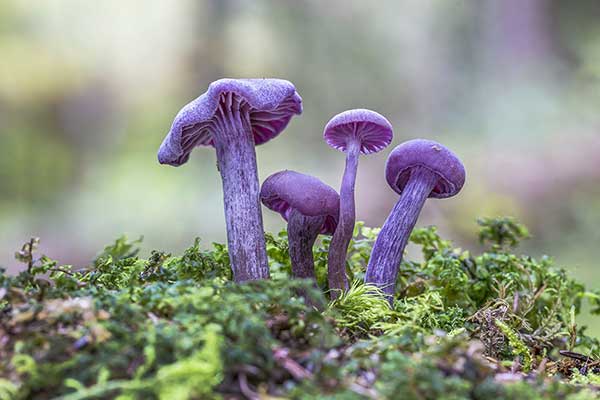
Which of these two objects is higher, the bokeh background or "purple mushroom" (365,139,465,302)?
the bokeh background

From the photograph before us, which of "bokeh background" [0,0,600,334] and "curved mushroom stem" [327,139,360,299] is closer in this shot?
"curved mushroom stem" [327,139,360,299]

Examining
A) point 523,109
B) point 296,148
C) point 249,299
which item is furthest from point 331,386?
point 523,109

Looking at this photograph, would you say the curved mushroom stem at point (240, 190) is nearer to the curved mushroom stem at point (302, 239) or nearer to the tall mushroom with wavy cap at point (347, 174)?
the curved mushroom stem at point (302, 239)

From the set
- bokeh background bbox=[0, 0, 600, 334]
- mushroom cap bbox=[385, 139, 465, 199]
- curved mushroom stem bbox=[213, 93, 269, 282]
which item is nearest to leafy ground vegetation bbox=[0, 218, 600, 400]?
curved mushroom stem bbox=[213, 93, 269, 282]

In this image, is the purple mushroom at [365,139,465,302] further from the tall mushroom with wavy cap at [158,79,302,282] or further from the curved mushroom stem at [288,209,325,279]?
the tall mushroom with wavy cap at [158,79,302,282]

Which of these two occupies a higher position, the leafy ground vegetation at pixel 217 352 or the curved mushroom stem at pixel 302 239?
the curved mushroom stem at pixel 302 239

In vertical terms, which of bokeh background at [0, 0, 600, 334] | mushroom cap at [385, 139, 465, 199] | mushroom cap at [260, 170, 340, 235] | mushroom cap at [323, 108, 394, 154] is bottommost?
mushroom cap at [260, 170, 340, 235]

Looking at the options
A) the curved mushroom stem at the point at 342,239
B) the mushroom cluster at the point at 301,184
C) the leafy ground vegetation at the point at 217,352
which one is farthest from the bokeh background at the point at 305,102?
the leafy ground vegetation at the point at 217,352

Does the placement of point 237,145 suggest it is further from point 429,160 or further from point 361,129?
point 429,160

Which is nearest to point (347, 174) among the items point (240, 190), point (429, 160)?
point (429, 160)
